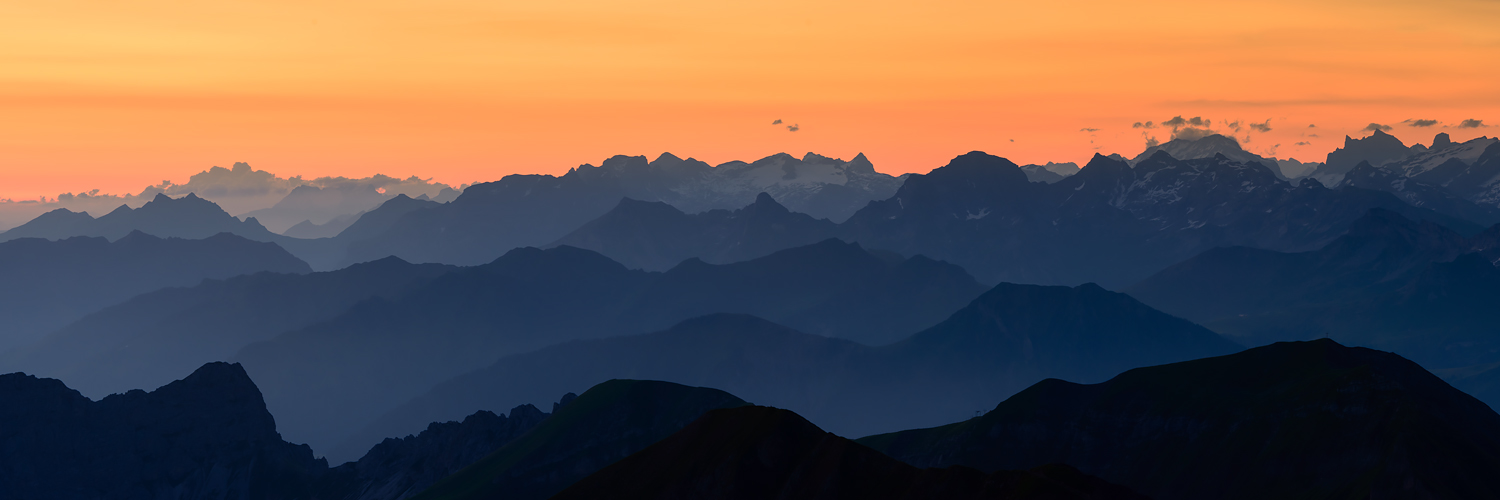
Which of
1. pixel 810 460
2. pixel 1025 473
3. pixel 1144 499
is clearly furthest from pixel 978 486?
pixel 810 460

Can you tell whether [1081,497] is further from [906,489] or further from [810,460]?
[810,460]

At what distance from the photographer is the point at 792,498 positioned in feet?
639

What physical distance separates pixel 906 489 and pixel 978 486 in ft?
44.5

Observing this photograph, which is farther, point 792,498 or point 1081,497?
point 792,498

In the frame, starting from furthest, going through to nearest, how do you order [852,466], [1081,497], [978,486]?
[852,466]
[978,486]
[1081,497]

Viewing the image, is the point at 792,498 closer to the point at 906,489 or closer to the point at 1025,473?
the point at 906,489

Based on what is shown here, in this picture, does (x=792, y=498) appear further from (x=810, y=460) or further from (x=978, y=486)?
(x=978, y=486)

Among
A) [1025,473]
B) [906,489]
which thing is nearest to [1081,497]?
[1025,473]

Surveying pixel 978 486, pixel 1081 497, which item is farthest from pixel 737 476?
pixel 1081 497

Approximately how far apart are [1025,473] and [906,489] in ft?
73.1

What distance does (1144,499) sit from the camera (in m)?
168

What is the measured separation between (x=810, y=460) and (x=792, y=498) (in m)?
6.99

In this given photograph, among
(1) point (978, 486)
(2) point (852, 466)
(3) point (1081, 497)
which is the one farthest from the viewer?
(2) point (852, 466)

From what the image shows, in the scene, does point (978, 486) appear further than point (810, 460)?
No
